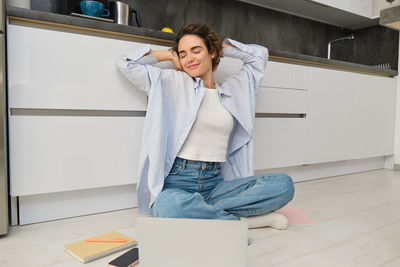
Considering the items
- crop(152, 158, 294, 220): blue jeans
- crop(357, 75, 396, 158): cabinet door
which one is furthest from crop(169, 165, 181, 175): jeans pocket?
crop(357, 75, 396, 158): cabinet door

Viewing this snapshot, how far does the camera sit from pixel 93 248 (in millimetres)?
1185

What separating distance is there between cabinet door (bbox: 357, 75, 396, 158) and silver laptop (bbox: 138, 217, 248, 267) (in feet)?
7.44

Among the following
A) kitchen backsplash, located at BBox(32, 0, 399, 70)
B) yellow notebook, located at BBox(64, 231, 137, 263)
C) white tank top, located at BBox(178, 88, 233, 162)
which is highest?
kitchen backsplash, located at BBox(32, 0, 399, 70)

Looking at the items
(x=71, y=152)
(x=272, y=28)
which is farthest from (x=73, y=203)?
(x=272, y=28)

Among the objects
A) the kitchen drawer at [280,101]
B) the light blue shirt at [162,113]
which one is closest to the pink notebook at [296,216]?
the light blue shirt at [162,113]

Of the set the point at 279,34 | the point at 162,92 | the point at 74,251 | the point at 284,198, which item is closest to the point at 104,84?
the point at 162,92

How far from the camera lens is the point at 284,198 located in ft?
4.75

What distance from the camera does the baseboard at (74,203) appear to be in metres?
1.51

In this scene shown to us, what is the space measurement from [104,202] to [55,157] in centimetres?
36

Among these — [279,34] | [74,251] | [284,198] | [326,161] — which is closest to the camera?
[74,251]

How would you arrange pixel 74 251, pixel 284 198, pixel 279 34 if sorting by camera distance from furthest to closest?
1. pixel 279 34
2. pixel 284 198
3. pixel 74 251

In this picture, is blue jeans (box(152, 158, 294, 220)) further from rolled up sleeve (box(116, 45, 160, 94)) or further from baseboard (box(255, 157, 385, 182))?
baseboard (box(255, 157, 385, 182))

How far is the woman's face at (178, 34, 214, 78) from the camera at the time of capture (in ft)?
4.97

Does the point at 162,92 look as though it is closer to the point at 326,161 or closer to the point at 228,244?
the point at 228,244
